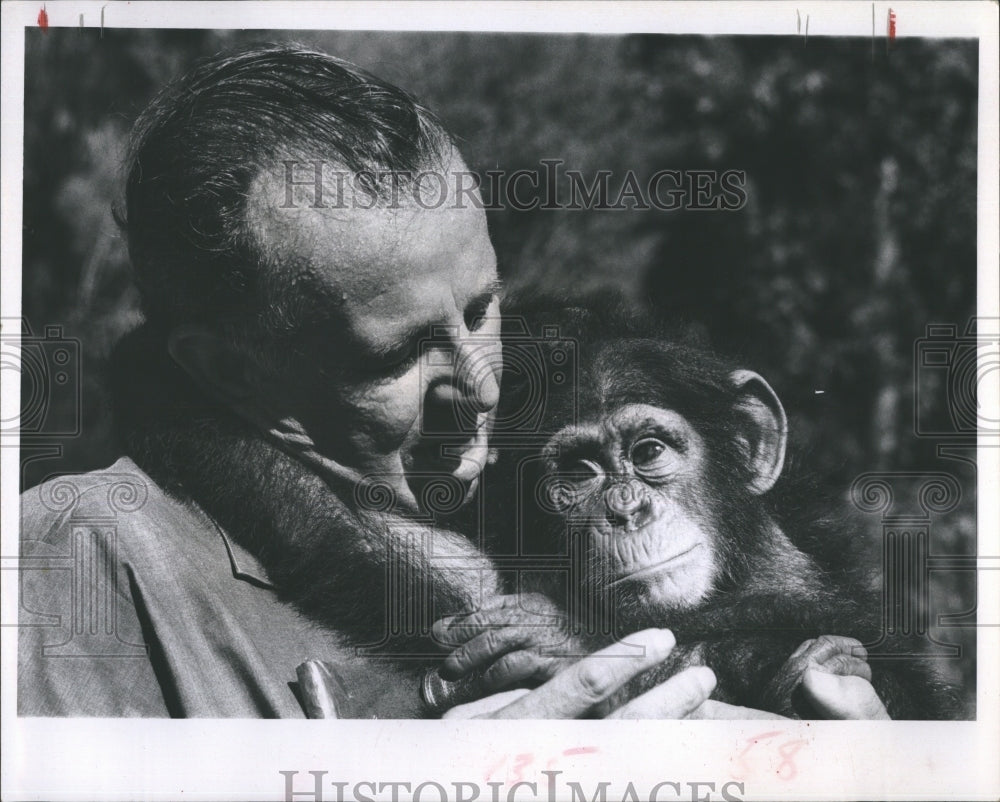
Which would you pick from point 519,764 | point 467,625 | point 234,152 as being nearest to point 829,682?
point 519,764

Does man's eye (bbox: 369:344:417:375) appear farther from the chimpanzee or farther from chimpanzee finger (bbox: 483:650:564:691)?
chimpanzee finger (bbox: 483:650:564:691)

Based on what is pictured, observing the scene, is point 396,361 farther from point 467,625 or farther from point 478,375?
point 467,625

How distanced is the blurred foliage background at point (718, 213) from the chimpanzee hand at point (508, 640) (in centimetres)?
118

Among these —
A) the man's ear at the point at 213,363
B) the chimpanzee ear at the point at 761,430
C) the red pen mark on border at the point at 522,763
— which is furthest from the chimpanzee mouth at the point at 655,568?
the man's ear at the point at 213,363

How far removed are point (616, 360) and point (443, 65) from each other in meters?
1.32

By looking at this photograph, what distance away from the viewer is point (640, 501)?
4535mm

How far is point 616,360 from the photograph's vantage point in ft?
14.9

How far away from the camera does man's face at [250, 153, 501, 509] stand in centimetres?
442

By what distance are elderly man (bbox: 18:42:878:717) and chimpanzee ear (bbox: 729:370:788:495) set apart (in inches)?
30.3

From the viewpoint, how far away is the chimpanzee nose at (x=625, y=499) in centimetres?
452

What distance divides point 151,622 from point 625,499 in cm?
187

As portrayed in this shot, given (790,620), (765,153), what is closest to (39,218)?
(765,153)

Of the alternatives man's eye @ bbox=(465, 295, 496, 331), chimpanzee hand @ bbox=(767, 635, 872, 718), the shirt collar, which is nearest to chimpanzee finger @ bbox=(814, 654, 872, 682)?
chimpanzee hand @ bbox=(767, 635, 872, 718)

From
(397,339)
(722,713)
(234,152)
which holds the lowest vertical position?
(722,713)
